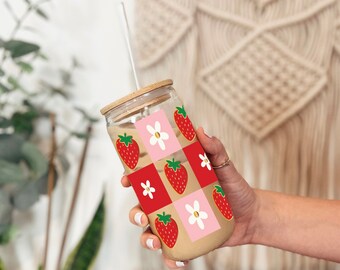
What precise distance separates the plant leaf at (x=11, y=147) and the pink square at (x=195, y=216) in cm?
61

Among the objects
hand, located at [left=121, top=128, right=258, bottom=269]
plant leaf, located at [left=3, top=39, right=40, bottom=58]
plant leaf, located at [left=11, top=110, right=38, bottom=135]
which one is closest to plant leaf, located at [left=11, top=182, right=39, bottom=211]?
plant leaf, located at [left=11, top=110, right=38, bottom=135]

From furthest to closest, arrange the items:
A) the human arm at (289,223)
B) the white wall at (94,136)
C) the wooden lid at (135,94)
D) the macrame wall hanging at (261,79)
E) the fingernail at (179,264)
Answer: the white wall at (94,136), the macrame wall hanging at (261,79), the human arm at (289,223), the fingernail at (179,264), the wooden lid at (135,94)

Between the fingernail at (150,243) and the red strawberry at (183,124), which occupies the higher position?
the red strawberry at (183,124)

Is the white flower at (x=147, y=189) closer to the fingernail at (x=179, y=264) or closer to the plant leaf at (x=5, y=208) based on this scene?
the fingernail at (x=179, y=264)

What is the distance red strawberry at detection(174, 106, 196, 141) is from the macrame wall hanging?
0.45 metres

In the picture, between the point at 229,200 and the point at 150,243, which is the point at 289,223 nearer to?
the point at 229,200

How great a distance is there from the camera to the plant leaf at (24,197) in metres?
1.12

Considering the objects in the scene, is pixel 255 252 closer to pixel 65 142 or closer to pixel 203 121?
pixel 203 121

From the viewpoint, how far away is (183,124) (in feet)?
2.05

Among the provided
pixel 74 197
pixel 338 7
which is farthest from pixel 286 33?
pixel 74 197

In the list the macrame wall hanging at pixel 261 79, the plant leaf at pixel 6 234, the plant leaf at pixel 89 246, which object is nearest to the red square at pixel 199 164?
the macrame wall hanging at pixel 261 79

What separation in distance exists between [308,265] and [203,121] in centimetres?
39

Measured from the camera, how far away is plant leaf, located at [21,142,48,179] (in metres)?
1.10

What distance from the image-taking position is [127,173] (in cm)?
63
